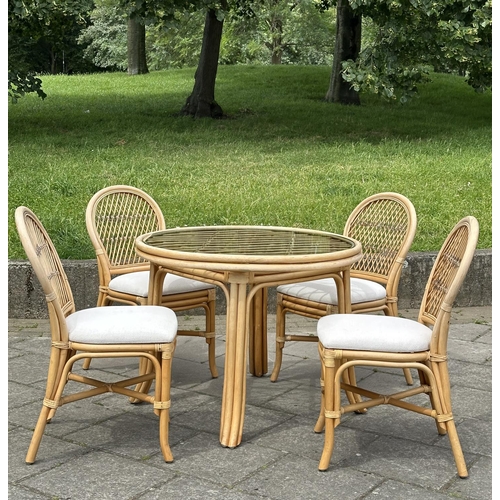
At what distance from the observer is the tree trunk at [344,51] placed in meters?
18.7

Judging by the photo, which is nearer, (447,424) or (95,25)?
(447,424)

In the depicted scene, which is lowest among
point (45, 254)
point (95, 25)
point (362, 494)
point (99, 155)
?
point (362, 494)

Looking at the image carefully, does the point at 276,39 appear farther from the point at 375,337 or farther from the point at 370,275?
the point at 375,337

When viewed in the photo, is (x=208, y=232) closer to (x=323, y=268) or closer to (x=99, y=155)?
(x=323, y=268)

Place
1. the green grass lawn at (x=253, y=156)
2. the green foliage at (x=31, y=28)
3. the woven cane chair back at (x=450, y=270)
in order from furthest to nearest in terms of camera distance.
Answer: the green foliage at (x=31, y=28), the green grass lawn at (x=253, y=156), the woven cane chair back at (x=450, y=270)

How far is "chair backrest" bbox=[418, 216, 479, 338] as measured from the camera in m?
4.11

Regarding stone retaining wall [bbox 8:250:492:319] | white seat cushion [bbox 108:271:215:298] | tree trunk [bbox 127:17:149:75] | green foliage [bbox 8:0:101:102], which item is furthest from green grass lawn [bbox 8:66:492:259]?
tree trunk [bbox 127:17:149:75]

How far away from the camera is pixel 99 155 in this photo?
40.8 feet

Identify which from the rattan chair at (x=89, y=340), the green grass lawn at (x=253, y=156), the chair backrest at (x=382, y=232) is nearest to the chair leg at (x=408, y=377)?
the chair backrest at (x=382, y=232)

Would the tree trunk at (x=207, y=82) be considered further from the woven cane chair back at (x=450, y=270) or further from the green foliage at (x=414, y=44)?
the woven cane chair back at (x=450, y=270)

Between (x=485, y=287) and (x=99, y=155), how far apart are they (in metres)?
6.56

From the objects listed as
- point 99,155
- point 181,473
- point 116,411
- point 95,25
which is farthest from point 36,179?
point 95,25

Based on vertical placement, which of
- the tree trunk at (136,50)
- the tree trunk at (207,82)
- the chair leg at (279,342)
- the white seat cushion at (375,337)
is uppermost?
the tree trunk at (136,50)

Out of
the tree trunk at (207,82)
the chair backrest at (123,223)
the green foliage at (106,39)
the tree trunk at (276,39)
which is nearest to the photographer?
the chair backrest at (123,223)
